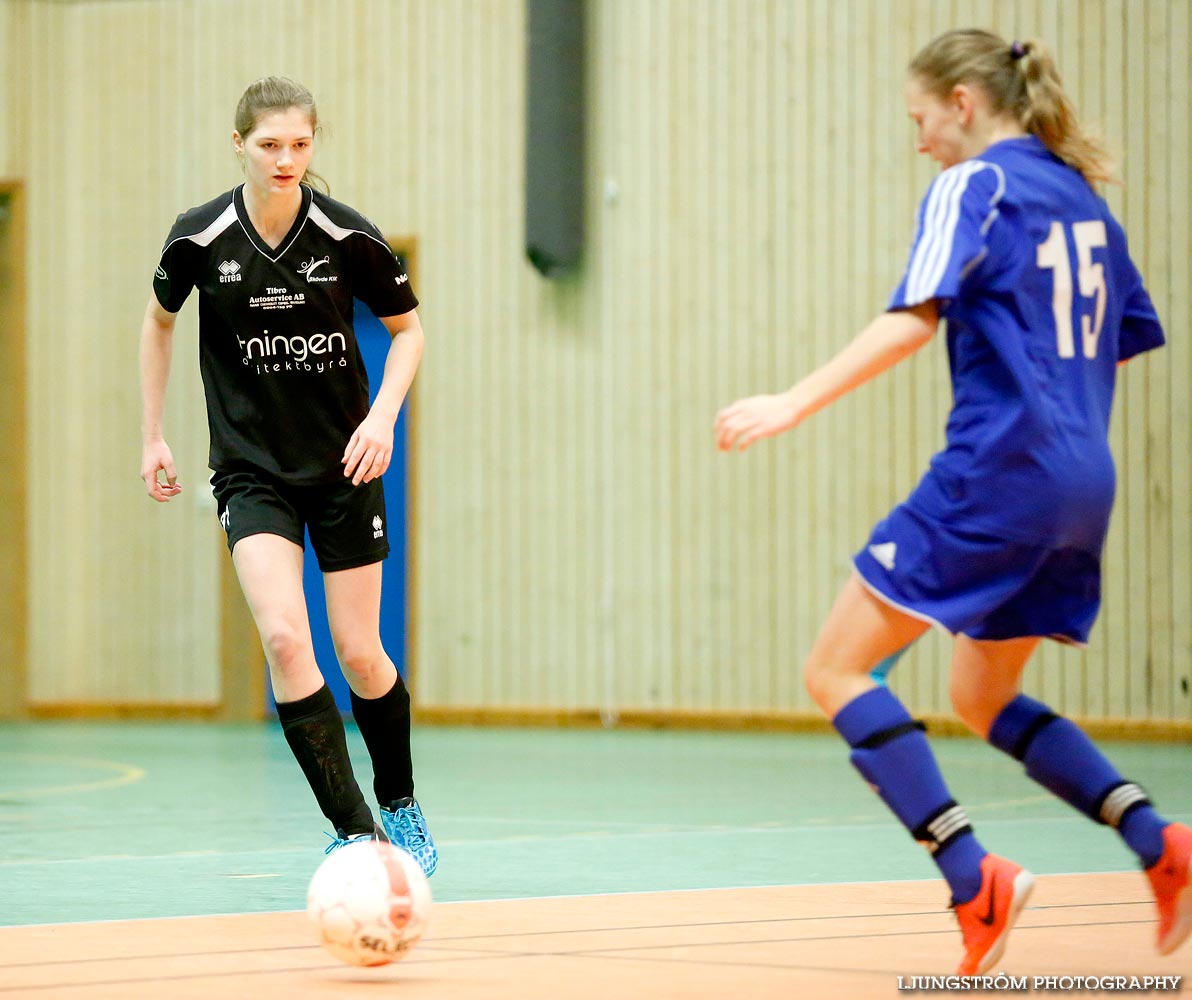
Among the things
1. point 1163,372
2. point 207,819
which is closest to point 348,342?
point 207,819

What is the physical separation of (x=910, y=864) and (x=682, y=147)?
706cm

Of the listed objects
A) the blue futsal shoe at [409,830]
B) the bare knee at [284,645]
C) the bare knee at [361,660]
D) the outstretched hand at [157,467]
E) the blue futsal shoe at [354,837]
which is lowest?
the blue futsal shoe at [409,830]

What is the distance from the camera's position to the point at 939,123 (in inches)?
134

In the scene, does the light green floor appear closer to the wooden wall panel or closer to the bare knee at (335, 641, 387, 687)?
the bare knee at (335, 641, 387, 687)

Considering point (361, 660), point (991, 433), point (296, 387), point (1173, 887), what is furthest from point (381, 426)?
point (1173, 887)

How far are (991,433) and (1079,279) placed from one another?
335 millimetres

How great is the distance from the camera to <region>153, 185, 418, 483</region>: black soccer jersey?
452 centimetres

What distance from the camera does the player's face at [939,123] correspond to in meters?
3.38

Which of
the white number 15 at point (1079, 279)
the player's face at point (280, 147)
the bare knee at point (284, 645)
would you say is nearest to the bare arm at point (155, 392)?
the player's face at point (280, 147)

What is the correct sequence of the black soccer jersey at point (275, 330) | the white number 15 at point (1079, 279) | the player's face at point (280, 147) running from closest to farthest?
the white number 15 at point (1079, 279), the player's face at point (280, 147), the black soccer jersey at point (275, 330)

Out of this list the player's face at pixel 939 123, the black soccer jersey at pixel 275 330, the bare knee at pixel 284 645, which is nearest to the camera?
the player's face at pixel 939 123

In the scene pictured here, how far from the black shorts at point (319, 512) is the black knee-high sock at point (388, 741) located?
393 mm

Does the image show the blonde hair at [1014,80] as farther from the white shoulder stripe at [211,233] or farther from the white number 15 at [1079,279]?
the white shoulder stripe at [211,233]

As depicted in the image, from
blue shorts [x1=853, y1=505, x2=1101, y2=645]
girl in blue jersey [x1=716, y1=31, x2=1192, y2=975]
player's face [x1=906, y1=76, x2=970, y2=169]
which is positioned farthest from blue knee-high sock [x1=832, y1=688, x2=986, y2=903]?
player's face [x1=906, y1=76, x2=970, y2=169]
